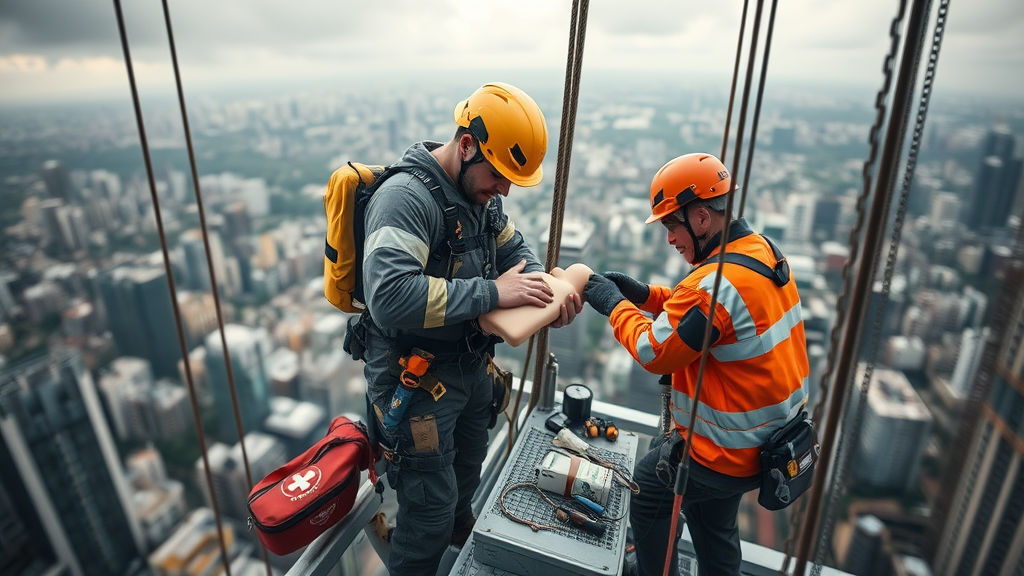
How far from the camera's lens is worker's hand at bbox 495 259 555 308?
195 cm

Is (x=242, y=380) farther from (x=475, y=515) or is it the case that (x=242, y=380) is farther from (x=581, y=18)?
(x=581, y=18)

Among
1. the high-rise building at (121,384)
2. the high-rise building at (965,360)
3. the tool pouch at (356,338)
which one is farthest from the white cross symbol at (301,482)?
the high-rise building at (121,384)

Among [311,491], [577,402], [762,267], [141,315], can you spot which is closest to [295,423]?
[141,315]

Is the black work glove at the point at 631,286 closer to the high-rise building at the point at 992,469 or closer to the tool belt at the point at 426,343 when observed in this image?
the tool belt at the point at 426,343

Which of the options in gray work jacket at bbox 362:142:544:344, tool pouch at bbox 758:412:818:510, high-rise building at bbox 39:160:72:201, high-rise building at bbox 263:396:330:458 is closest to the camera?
gray work jacket at bbox 362:142:544:344

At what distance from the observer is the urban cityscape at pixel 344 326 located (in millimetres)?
7121

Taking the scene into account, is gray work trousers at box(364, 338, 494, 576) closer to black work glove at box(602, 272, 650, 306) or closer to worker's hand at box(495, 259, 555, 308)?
worker's hand at box(495, 259, 555, 308)

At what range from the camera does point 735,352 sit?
1859 millimetres

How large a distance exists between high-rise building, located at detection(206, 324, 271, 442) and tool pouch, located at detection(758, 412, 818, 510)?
65.3 feet

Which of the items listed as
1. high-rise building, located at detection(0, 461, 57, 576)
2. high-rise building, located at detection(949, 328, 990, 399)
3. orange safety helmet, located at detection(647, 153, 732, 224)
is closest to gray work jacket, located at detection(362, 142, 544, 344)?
orange safety helmet, located at detection(647, 153, 732, 224)

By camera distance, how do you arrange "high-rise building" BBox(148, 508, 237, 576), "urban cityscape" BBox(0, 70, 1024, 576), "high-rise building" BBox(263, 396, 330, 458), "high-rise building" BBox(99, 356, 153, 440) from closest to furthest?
"urban cityscape" BBox(0, 70, 1024, 576) < "high-rise building" BBox(148, 508, 237, 576) < "high-rise building" BBox(99, 356, 153, 440) < "high-rise building" BBox(263, 396, 330, 458)

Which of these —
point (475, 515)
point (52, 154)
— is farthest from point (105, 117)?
point (475, 515)

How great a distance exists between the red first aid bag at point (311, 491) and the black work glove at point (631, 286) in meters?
1.43

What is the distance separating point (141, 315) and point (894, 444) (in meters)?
21.7
